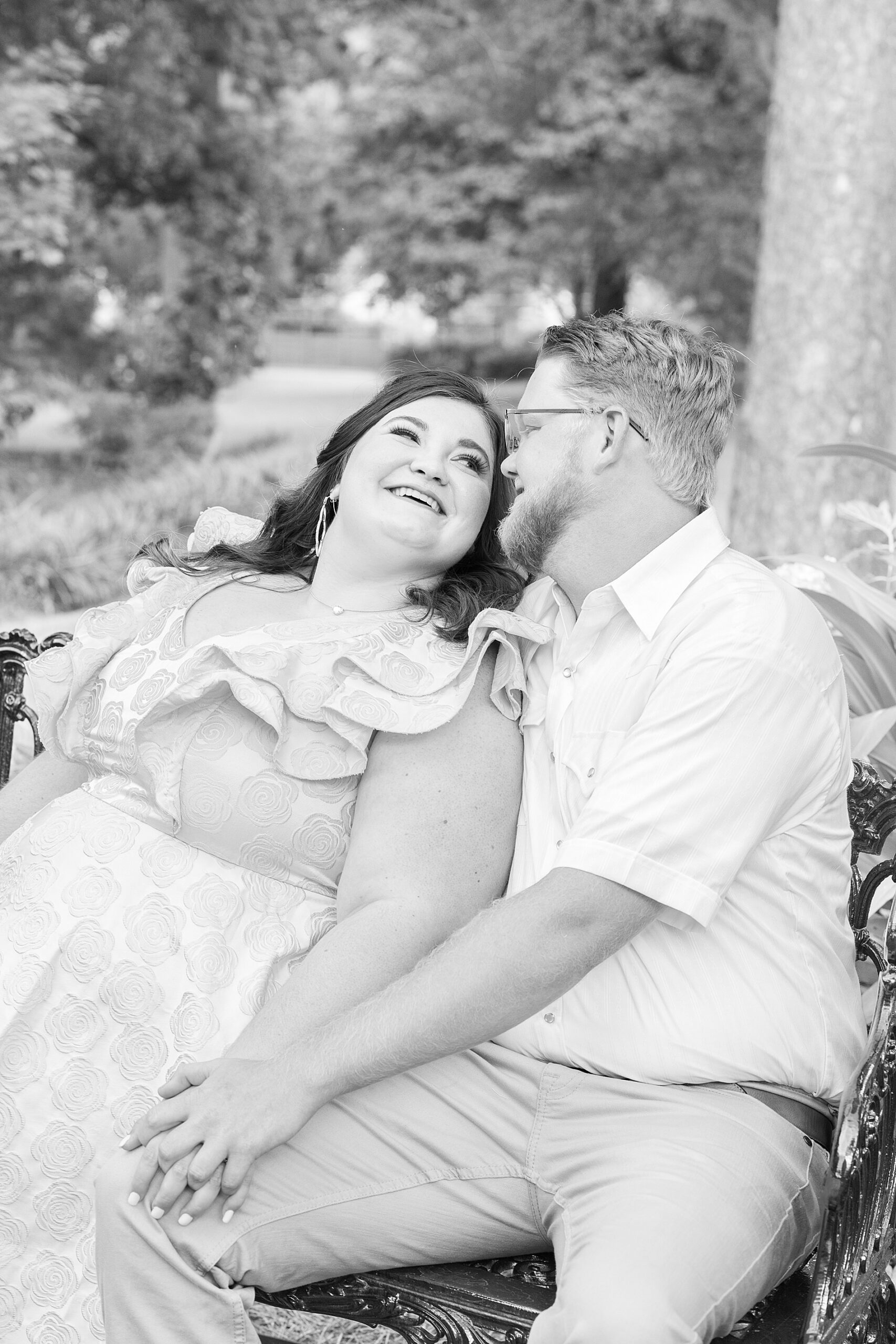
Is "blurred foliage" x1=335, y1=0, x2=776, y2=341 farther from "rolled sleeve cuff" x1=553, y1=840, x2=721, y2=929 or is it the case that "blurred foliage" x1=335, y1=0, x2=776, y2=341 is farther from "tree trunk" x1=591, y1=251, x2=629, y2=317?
"rolled sleeve cuff" x1=553, y1=840, x2=721, y2=929

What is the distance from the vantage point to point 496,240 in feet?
60.1

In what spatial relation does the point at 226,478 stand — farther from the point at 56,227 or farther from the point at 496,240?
the point at 496,240

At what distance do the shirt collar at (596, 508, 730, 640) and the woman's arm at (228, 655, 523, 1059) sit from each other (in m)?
0.32

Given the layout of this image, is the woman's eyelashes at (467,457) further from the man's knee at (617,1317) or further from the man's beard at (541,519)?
the man's knee at (617,1317)

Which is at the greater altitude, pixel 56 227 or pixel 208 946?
pixel 56 227

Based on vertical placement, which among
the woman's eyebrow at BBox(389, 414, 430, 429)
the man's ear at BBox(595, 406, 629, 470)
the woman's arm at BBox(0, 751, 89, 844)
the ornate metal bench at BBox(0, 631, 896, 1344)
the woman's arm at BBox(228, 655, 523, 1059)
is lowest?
the ornate metal bench at BBox(0, 631, 896, 1344)

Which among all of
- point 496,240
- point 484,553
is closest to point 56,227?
point 496,240

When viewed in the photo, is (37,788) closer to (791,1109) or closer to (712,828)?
(712,828)

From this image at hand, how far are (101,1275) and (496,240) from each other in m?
17.7

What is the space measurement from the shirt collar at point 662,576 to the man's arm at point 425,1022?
18.7 inches

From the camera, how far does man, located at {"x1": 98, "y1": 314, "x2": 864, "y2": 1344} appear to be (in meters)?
1.94

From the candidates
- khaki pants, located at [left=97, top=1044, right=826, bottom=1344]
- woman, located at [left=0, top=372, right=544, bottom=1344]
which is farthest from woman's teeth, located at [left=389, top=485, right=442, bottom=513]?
khaki pants, located at [left=97, top=1044, right=826, bottom=1344]

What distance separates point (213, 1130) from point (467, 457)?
1.38 meters

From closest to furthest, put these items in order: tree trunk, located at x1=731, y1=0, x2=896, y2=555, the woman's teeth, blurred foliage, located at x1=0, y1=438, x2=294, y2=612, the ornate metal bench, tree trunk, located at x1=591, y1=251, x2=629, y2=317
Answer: the ornate metal bench → the woman's teeth → tree trunk, located at x1=731, y1=0, x2=896, y2=555 → blurred foliage, located at x1=0, y1=438, x2=294, y2=612 → tree trunk, located at x1=591, y1=251, x2=629, y2=317
